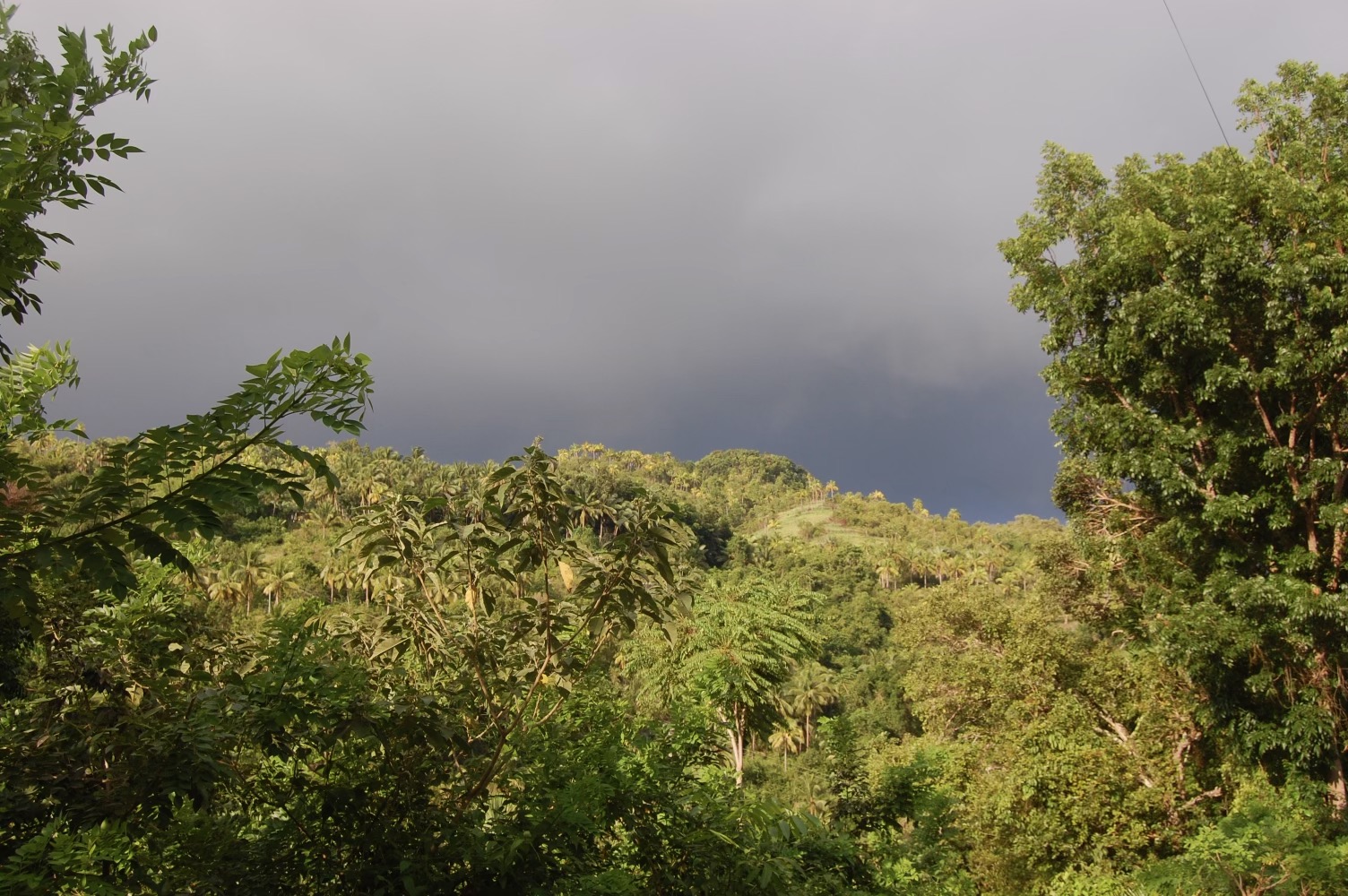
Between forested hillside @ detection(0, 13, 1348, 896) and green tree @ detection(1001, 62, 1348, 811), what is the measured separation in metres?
0.04

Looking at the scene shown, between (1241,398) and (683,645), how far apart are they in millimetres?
8554

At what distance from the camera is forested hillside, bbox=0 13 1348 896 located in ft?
7.72

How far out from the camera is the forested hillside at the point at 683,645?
2.35m

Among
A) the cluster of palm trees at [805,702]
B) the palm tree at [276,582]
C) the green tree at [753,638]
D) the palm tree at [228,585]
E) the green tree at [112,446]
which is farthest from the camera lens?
the cluster of palm trees at [805,702]

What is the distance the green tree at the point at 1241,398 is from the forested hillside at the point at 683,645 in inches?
1.7

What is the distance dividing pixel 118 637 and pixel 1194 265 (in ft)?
34.9

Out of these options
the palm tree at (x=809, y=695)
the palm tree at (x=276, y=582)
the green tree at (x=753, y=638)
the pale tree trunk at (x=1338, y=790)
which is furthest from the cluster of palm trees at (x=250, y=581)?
the pale tree trunk at (x=1338, y=790)

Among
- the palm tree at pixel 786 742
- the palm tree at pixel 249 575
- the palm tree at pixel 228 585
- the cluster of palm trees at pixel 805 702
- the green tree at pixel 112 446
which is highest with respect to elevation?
the palm tree at pixel 249 575

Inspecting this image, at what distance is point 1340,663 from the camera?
8.70 meters

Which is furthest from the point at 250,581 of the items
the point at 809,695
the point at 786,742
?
the point at 809,695

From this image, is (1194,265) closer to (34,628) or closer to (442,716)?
(442,716)

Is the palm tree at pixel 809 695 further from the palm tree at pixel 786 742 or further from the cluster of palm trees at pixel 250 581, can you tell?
the cluster of palm trees at pixel 250 581

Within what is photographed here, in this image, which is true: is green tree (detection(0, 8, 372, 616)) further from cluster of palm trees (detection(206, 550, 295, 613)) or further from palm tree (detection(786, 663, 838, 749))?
palm tree (detection(786, 663, 838, 749))

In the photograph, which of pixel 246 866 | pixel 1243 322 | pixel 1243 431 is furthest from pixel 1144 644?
pixel 246 866
